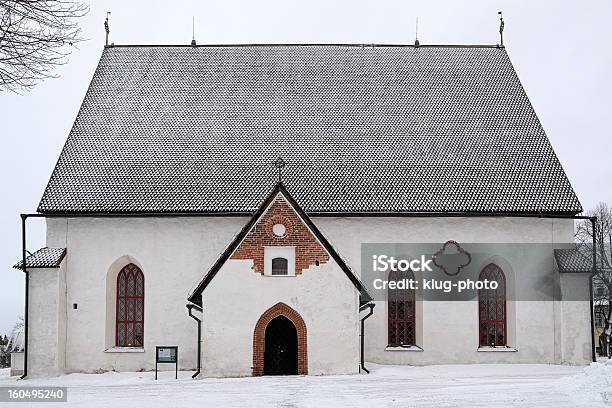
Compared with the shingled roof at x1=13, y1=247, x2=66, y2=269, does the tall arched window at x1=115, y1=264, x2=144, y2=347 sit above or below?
below

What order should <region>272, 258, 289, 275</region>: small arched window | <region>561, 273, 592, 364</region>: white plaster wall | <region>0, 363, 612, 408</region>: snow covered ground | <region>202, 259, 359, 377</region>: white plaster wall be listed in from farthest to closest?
1. <region>561, 273, 592, 364</region>: white plaster wall
2. <region>272, 258, 289, 275</region>: small arched window
3. <region>202, 259, 359, 377</region>: white plaster wall
4. <region>0, 363, 612, 408</region>: snow covered ground

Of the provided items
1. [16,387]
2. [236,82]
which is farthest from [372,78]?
[16,387]

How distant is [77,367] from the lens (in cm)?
2914

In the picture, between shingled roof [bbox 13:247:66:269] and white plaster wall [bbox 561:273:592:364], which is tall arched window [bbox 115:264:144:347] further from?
white plaster wall [bbox 561:273:592:364]

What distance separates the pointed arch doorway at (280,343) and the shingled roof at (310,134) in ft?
14.1

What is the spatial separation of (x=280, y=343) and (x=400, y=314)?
488 cm

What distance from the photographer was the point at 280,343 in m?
26.8

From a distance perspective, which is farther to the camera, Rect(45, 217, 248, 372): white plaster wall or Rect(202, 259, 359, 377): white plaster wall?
Rect(45, 217, 248, 372): white plaster wall

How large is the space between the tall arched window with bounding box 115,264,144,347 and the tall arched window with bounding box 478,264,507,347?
10.9 meters

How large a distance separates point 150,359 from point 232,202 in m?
5.59

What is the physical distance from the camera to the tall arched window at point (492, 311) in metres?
29.9

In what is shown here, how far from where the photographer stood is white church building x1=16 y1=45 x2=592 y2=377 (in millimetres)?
26438

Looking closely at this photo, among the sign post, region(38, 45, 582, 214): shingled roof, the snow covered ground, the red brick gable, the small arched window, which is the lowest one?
the snow covered ground

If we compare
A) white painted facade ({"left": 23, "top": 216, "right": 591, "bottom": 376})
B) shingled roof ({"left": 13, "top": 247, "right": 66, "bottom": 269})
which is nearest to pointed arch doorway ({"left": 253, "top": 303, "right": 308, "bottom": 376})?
white painted facade ({"left": 23, "top": 216, "right": 591, "bottom": 376})
